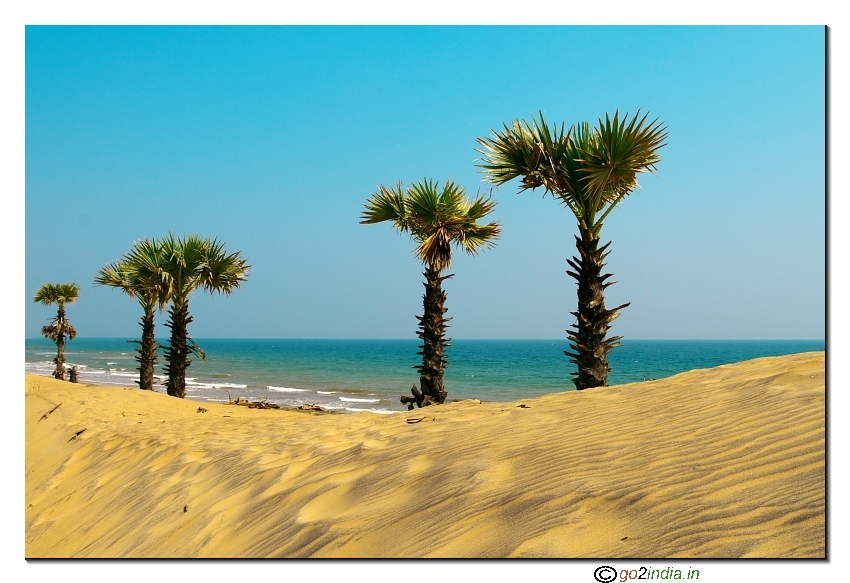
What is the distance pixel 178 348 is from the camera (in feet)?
55.6

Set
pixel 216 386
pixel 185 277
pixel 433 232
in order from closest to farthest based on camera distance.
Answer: pixel 433 232 → pixel 185 277 → pixel 216 386

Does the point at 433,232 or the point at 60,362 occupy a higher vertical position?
the point at 433,232

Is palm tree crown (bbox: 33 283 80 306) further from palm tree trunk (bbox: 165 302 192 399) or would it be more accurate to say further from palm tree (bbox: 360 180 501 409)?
palm tree (bbox: 360 180 501 409)

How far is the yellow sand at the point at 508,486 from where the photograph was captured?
8.47 feet

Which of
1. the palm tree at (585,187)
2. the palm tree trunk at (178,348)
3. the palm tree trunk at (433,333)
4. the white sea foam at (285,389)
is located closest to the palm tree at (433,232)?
the palm tree trunk at (433,333)

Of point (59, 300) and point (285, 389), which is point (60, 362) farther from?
point (285, 389)

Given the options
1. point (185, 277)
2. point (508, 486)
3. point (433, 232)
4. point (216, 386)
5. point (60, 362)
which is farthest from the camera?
point (216, 386)

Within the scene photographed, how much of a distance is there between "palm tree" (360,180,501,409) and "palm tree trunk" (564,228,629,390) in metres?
4.15

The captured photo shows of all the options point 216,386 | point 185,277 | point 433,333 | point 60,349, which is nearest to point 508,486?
point 433,333

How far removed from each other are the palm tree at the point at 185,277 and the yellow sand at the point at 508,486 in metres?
10.7

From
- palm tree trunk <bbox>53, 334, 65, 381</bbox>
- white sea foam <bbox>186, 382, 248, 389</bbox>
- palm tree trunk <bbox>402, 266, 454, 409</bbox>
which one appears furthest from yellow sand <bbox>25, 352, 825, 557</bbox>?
white sea foam <bbox>186, 382, 248, 389</bbox>

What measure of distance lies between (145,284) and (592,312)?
42.9ft
